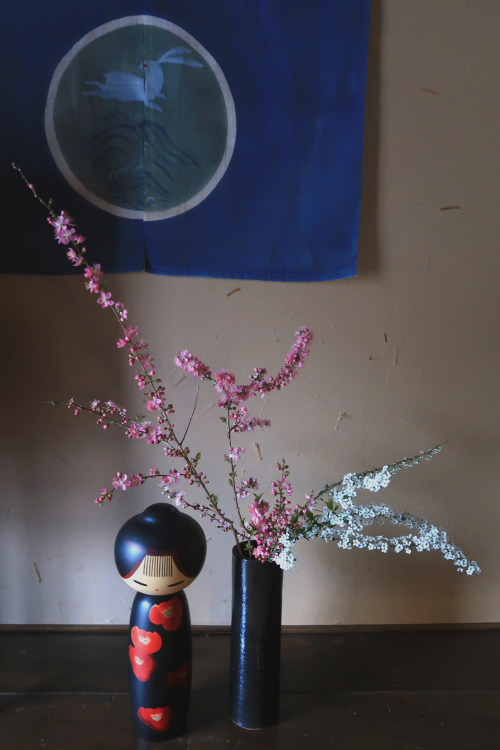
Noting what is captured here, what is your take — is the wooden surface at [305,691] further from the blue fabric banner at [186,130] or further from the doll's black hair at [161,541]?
the blue fabric banner at [186,130]

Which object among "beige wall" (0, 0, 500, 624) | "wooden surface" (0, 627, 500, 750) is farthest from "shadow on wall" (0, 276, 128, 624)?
"wooden surface" (0, 627, 500, 750)

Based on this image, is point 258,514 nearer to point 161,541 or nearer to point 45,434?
point 161,541

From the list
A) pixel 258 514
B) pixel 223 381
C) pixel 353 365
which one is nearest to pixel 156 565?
pixel 258 514

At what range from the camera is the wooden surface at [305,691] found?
960 mm

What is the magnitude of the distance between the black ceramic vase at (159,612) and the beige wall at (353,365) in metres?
0.33

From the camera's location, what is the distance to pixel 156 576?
90 cm

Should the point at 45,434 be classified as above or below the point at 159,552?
above

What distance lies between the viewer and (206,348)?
125 centimetres

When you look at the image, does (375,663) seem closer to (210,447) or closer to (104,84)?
(210,447)

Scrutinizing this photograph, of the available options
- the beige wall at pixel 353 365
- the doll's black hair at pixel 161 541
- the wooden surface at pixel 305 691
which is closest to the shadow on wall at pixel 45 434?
the beige wall at pixel 353 365

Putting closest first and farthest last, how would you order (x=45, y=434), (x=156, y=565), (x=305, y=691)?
(x=156, y=565)
(x=305, y=691)
(x=45, y=434)

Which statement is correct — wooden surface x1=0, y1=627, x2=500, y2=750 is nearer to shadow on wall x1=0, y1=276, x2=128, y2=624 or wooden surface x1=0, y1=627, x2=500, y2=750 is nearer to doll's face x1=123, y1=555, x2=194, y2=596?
shadow on wall x1=0, y1=276, x2=128, y2=624

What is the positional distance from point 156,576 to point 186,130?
866 millimetres

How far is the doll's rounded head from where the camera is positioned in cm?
90
